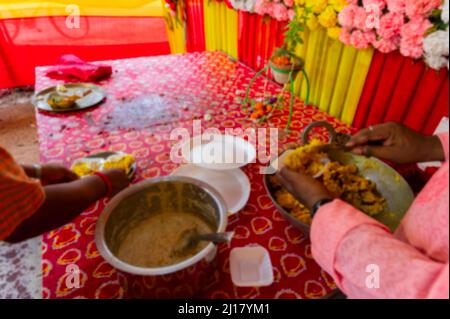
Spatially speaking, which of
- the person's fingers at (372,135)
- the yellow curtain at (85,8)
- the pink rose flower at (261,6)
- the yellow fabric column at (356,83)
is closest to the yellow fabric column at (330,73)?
the yellow fabric column at (356,83)

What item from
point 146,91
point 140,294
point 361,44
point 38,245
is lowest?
point 38,245

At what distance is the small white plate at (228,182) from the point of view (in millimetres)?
1015

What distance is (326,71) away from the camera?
1.67 metres

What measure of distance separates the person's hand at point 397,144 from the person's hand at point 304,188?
233 mm

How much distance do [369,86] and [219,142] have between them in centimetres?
86

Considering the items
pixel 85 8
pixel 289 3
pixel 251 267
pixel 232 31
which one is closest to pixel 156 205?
pixel 251 267

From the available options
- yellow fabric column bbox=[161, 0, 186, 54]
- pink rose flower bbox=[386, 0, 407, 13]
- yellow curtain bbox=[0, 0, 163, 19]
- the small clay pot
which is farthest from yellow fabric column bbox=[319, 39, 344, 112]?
yellow curtain bbox=[0, 0, 163, 19]

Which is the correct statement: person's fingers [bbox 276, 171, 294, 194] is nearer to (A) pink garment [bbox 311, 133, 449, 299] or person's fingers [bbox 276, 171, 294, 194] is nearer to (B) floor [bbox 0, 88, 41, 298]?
(A) pink garment [bbox 311, 133, 449, 299]

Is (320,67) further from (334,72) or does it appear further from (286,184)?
(286,184)

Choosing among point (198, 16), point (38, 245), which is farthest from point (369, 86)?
point (198, 16)

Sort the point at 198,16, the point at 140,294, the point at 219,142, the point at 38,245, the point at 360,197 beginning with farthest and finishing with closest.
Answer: the point at 198,16, the point at 38,245, the point at 219,142, the point at 360,197, the point at 140,294

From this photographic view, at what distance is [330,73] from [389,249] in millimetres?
1350

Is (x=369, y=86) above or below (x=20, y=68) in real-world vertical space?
above
